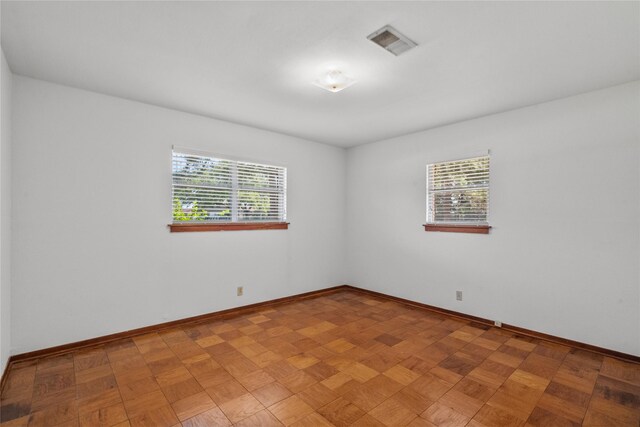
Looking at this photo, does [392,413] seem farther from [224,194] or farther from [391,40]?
[224,194]

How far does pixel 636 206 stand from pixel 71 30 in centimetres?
449

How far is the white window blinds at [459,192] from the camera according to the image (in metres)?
3.70

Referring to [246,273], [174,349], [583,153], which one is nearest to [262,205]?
[246,273]

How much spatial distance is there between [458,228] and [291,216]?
87.9 inches

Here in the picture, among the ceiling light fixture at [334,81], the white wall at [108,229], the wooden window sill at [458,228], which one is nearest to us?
the ceiling light fixture at [334,81]

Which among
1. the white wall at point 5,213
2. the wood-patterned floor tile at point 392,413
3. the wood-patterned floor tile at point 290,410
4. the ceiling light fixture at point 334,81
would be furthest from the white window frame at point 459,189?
the white wall at point 5,213

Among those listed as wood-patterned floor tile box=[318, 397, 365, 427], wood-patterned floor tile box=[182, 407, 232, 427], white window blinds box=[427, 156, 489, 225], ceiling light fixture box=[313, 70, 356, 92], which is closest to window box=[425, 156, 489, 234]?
white window blinds box=[427, 156, 489, 225]

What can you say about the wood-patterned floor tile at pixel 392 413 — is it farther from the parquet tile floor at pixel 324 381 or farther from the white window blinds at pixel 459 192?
the white window blinds at pixel 459 192

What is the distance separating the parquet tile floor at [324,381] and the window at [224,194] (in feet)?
4.05

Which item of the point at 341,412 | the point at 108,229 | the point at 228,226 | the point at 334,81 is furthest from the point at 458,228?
the point at 108,229

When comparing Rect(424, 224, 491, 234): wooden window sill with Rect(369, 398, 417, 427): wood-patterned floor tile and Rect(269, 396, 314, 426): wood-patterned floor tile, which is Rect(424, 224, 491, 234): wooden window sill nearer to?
Rect(369, 398, 417, 427): wood-patterned floor tile

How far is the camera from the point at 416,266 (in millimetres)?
4320

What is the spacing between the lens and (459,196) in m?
3.91

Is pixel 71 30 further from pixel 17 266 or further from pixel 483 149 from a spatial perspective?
pixel 483 149
